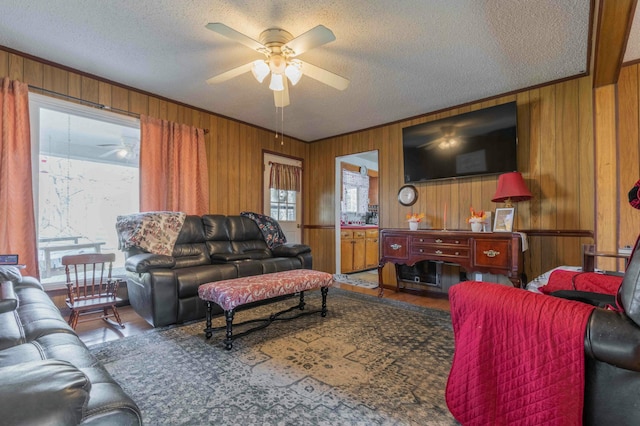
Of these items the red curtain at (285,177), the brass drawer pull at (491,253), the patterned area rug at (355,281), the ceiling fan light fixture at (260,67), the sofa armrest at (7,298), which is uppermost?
the ceiling fan light fixture at (260,67)

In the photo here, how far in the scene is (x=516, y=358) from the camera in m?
1.06

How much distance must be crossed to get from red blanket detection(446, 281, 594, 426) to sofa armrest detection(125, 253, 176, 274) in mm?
2486

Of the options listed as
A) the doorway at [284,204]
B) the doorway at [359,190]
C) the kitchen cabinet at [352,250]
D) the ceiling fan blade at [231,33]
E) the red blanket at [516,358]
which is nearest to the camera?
the red blanket at [516,358]

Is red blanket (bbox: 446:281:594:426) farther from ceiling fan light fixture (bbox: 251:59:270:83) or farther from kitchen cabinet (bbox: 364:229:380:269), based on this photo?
kitchen cabinet (bbox: 364:229:380:269)

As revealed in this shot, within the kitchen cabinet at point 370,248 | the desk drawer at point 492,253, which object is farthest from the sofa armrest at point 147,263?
the kitchen cabinet at point 370,248

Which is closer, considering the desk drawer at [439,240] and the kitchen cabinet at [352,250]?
the desk drawer at [439,240]

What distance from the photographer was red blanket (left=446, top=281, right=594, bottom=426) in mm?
939

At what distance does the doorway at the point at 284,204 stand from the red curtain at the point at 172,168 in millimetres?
1123

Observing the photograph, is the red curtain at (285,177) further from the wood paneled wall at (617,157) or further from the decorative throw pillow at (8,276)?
the wood paneled wall at (617,157)

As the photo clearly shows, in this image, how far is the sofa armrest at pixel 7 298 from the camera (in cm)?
103

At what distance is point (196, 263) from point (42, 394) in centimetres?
305

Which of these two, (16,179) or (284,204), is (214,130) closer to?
(284,204)

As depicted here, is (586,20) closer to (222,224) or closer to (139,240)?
(222,224)

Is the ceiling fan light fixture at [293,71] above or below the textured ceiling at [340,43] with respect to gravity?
below
